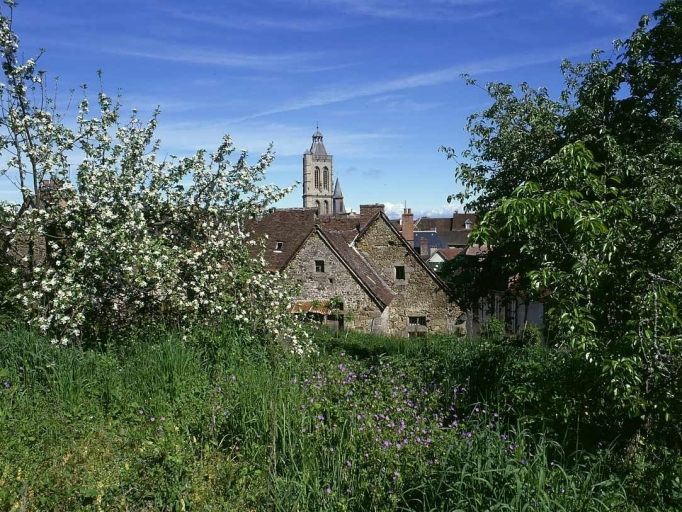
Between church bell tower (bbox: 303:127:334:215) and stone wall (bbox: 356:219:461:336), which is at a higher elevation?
church bell tower (bbox: 303:127:334:215)

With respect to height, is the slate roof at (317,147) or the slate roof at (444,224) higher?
the slate roof at (317,147)

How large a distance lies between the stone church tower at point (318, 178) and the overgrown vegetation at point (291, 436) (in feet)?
428

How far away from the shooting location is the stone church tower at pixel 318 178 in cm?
13800

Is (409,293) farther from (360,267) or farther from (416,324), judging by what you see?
(360,267)

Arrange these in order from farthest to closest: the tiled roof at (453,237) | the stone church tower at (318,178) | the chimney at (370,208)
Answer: the stone church tower at (318,178) → the tiled roof at (453,237) → the chimney at (370,208)

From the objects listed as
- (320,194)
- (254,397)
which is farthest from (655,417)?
(320,194)

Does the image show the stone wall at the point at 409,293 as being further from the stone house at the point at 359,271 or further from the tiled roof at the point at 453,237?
the tiled roof at the point at 453,237

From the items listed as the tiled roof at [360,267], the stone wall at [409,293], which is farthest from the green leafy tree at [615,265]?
the stone wall at [409,293]

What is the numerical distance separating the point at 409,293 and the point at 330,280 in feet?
16.1

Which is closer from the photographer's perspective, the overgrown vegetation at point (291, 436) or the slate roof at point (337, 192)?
the overgrown vegetation at point (291, 436)

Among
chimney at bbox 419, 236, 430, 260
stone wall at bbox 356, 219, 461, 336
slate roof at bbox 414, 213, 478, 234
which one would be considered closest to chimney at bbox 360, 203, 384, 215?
stone wall at bbox 356, 219, 461, 336

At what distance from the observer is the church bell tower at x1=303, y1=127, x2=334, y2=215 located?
138000 millimetres

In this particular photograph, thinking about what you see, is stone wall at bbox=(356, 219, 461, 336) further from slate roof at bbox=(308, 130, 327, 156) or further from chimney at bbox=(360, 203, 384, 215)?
slate roof at bbox=(308, 130, 327, 156)

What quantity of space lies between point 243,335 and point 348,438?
3.57 metres
